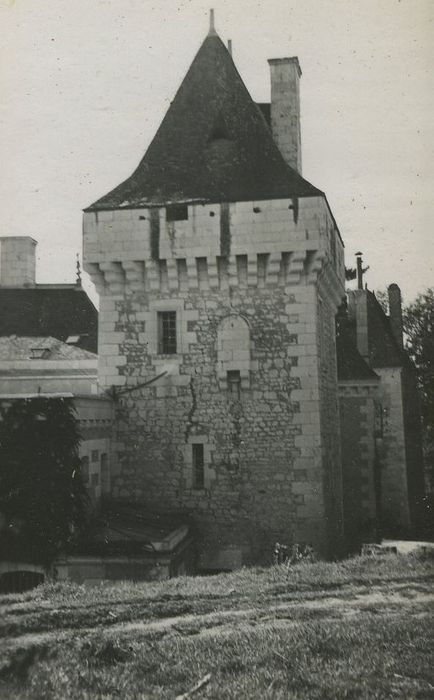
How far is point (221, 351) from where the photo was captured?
1188cm

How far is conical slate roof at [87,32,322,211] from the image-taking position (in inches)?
488

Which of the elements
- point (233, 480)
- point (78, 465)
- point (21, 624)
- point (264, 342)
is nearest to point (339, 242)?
point (264, 342)

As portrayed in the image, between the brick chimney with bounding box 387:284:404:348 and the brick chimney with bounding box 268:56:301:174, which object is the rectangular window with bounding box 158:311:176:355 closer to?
the brick chimney with bounding box 268:56:301:174

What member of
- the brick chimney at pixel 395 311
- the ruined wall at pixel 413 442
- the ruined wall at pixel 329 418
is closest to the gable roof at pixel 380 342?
the ruined wall at pixel 413 442

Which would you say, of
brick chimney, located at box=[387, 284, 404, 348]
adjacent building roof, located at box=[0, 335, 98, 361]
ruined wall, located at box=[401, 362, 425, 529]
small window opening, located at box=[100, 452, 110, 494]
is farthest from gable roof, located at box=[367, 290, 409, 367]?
small window opening, located at box=[100, 452, 110, 494]

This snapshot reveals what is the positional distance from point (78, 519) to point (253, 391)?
3683 mm

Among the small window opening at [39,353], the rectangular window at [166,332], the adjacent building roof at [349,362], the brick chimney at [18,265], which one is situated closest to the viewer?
the rectangular window at [166,332]

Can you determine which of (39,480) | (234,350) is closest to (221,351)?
(234,350)

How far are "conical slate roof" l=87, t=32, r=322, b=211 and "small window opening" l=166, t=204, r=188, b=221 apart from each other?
164 millimetres

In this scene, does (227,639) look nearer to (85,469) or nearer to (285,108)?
(85,469)

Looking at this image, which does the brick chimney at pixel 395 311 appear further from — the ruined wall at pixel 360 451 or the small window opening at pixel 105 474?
the small window opening at pixel 105 474

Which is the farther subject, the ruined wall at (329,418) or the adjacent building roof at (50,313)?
the adjacent building roof at (50,313)

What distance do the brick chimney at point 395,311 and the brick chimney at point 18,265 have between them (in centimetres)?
1164

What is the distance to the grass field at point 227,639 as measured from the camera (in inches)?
199
